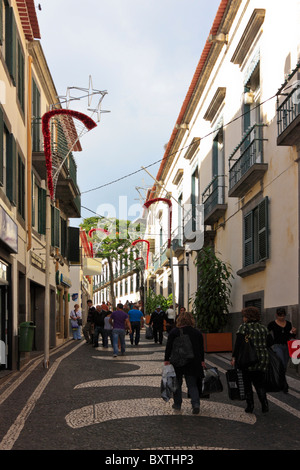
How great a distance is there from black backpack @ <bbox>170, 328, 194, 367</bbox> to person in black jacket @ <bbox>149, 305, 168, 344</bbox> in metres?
14.6

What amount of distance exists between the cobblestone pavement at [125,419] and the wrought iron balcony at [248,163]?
5557mm

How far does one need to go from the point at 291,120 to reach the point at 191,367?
22.6 ft

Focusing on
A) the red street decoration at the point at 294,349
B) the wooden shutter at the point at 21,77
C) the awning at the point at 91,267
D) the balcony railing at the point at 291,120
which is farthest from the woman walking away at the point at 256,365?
the awning at the point at 91,267

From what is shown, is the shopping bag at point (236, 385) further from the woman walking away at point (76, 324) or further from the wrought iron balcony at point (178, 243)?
the wrought iron balcony at point (178, 243)

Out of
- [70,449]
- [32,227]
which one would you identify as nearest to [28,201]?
[32,227]

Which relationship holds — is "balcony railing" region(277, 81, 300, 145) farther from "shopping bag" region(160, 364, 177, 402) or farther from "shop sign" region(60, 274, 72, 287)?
"shop sign" region(60, 274, 72, 287)

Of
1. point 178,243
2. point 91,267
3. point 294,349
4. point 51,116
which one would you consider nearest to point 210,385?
point 294,349

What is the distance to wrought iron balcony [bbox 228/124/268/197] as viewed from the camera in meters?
16.0

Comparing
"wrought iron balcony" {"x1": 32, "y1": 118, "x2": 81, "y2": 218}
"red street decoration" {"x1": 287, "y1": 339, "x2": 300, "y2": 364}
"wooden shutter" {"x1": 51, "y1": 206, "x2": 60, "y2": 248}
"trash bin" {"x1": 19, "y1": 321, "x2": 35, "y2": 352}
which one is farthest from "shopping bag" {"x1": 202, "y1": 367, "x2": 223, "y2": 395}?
"wooden shutter" {"x1": 51, "y1": 206, "x2": 60, "y2": 248}

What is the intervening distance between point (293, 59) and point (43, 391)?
27.9 feet

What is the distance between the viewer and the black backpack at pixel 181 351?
333 inches

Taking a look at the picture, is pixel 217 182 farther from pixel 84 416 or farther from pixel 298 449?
pixel 298 449

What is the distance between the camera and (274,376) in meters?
8.34

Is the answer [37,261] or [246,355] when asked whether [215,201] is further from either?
[246,355]
